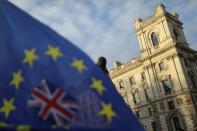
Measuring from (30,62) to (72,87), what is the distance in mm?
362

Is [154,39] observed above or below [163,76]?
above

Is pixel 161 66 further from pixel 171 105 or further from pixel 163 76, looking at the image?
pixel 171 105

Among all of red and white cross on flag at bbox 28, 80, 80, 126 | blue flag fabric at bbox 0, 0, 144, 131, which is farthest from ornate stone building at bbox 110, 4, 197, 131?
red and white cross on flag at bbox 28, 80, 80, 126

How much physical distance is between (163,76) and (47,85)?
144 feet

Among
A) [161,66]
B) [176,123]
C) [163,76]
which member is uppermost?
[161,66]

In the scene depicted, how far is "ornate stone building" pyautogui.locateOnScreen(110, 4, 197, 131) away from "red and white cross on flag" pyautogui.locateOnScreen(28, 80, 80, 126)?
41330mm

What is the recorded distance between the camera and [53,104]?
216cm

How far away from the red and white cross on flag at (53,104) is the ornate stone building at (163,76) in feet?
136

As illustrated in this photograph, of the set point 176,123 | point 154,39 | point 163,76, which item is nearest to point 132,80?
point 163,76

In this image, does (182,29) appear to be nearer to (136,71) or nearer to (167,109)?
(136,71)

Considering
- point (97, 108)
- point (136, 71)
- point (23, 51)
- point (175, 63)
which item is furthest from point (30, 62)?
point (136, 71)

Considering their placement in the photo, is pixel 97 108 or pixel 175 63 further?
pixel 175 63

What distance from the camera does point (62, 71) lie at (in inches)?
92.4

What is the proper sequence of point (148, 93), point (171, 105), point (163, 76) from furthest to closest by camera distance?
point (148, 93)
point (163, 76)
point (171, 105)
